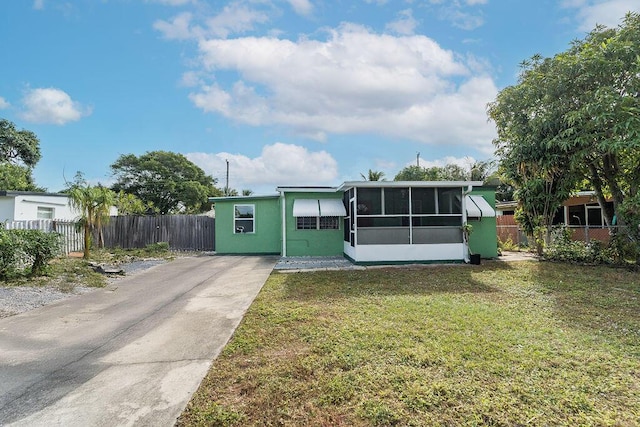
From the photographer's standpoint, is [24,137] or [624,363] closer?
[624,363]

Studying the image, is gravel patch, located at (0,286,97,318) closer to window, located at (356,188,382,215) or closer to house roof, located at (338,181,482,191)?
house roof, located at (338,181,482,191)

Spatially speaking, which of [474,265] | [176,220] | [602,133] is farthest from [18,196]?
[602,133]

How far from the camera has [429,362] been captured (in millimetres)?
3703

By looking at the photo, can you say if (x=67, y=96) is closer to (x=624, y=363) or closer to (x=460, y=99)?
(x=460, y=99)

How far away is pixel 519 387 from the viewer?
124 inches

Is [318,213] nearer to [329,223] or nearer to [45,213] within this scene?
[329,223]

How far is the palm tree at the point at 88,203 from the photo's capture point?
41.5 ft

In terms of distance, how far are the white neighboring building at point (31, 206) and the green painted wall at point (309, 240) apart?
893 cm

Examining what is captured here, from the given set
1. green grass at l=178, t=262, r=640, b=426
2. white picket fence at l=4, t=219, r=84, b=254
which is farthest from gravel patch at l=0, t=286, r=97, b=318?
white picket fence at l=4, t=219, r=84, b=254

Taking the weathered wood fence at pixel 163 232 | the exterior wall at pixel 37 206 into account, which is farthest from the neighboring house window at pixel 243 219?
the exterior wall at pixel 37 206

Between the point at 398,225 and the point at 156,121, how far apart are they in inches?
551

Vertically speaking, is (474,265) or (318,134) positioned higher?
(318,134)

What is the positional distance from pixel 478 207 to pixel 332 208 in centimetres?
582

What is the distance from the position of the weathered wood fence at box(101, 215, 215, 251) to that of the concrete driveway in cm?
891
